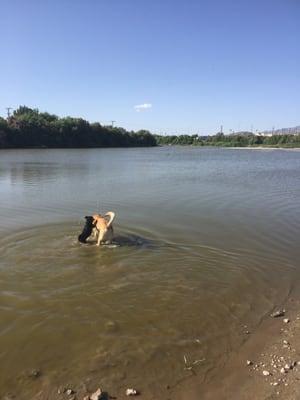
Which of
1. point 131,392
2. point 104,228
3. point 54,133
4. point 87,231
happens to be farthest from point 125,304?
point 54,133

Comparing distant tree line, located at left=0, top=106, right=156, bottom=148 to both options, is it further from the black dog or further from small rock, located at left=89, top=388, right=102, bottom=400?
small rock, located at left=89, top=388, right=102, bottom=400

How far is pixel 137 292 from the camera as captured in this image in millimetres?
8641

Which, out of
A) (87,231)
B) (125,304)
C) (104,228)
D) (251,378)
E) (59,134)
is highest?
(59,134)

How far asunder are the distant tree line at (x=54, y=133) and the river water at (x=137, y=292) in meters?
94.8

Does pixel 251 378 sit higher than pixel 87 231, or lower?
lower

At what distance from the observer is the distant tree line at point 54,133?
108 metres


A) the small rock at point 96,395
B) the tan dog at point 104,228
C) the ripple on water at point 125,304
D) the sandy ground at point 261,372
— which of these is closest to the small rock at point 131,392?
the ripple on water at point 125,304

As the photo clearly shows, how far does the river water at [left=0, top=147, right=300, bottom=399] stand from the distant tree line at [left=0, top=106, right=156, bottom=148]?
9480 centimetres

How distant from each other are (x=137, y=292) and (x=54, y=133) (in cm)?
11483

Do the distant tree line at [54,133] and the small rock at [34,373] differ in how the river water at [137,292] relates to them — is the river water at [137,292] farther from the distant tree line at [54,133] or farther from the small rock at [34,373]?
the distant tree line at [54,133]

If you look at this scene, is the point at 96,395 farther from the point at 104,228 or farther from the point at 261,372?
the point at 104,228

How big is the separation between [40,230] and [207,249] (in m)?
5.33

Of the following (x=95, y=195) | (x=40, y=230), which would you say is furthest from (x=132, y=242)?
(x=95, y=195)

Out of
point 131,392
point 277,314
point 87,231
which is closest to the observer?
point 131,392
